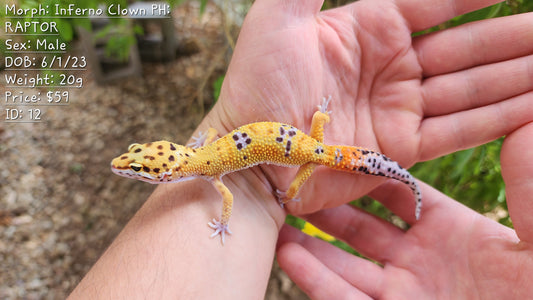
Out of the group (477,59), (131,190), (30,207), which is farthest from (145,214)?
(477,59)

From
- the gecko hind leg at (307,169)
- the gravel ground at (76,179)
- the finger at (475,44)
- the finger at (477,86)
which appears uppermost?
the finger at (475,44)

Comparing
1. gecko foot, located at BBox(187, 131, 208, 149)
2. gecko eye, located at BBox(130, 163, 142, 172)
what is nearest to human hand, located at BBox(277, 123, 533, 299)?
gecko foot, located at BBox(187, 131, 208, 149)

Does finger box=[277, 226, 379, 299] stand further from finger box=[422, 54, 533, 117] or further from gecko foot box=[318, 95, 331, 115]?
finger box=[422, 54, 533, 117]

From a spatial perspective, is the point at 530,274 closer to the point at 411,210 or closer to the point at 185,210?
the point at 411,210

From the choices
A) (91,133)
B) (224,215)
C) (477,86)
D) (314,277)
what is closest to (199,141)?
(224,215)

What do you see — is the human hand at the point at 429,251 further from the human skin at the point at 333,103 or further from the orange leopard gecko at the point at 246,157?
the orange leopard gecko at the point at 246,157

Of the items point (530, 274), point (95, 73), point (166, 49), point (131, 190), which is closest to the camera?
point (530, 274)

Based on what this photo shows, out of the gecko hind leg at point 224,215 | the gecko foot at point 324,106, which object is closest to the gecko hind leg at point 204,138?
the gecko hind leg at point 224,215
